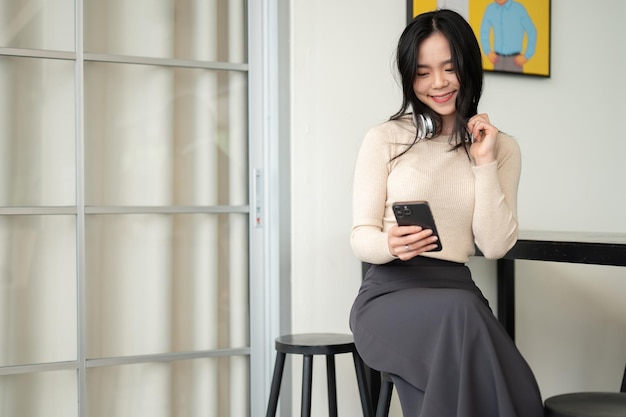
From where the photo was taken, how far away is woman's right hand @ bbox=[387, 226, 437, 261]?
1.74 m

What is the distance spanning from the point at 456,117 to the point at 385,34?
0.87 metres

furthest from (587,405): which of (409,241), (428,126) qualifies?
(428,126)

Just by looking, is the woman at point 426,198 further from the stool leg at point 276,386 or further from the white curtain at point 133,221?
the white curtain at point 133,221

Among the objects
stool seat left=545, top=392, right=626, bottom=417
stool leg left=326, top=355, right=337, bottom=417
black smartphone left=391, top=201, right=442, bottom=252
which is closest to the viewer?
stool seat left=545, top=392, right=626, bottom=417

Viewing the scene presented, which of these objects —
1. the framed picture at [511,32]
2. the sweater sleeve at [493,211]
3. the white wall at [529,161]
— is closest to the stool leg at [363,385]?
the white wall at [529,161]

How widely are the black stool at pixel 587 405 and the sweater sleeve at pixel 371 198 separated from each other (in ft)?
1.62

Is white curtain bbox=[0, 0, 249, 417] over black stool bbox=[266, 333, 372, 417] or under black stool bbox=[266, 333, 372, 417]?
over

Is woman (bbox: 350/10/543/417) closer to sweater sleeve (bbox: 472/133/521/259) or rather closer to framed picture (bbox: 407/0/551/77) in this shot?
sweater sleeve (bbox: 472/133/521/259)

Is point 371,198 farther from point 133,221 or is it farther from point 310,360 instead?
point 133,221

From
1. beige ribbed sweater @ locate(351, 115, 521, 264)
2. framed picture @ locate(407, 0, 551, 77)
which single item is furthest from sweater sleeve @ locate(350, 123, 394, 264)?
framed picture @ locate(407, 0, 551, 77)

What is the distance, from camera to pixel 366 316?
1.89 meters

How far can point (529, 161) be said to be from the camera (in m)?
3.15

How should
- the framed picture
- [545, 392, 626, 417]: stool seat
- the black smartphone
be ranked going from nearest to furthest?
1. [545, 392, 626, 417]: stool seat
2. the black smartphone
3. the framed picture

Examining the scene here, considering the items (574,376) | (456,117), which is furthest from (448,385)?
(574,376)
